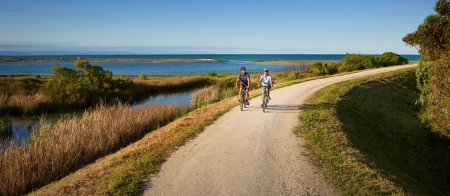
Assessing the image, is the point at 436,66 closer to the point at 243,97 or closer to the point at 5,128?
the point at 243,97

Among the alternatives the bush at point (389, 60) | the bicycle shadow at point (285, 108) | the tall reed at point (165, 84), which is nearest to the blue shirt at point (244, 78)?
the bicycle shadow at point (285, 108)

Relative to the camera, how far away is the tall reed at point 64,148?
32.9 ft

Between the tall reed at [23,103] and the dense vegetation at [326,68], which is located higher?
the dense vegetation at [326,68]

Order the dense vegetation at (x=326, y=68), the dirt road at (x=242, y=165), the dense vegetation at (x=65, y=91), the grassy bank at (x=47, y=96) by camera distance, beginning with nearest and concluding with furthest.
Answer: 1. the dirt road at (x=242, y=165)
2. the grassy bank at (x=47, y=96)
3. the dense vegetation at (x=65, y=91)
4. the dense vegetation at (x=326, y=68)

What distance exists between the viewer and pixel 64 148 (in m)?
12.0

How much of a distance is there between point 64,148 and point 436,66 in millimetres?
16398

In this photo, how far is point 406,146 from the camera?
16469 millimetres

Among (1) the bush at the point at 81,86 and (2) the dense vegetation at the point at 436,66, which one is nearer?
(2) the dense vegetation at the point at 436,66

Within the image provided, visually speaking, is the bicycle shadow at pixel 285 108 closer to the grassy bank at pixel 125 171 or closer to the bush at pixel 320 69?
the grassy bank at pixel 125 171

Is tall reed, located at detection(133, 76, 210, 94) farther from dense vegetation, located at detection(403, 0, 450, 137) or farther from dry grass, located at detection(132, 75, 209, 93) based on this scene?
dense vegetation, located at detection(403, 0, 450, 137)

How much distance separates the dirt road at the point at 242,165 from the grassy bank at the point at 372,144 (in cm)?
62

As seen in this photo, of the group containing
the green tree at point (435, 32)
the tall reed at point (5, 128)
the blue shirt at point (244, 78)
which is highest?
the green tree at point (435, 32)

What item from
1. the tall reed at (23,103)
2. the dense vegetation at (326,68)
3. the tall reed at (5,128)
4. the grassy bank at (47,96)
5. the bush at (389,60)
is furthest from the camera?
the bush at (389,60)

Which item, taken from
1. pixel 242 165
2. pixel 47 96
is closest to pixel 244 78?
→ pixel 242 165
